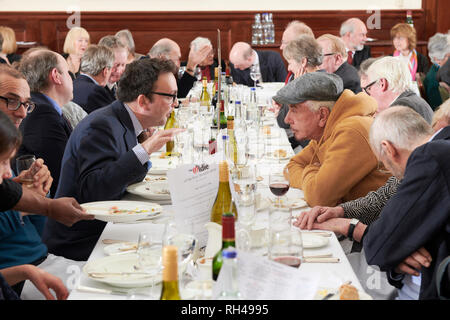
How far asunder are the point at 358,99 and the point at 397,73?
1109mm

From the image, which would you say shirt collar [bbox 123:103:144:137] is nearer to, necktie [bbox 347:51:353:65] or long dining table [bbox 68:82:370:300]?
long dining table [bbox 68:82:370:300]

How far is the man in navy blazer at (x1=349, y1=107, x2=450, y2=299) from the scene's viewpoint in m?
2.04

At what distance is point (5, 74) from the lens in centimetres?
287

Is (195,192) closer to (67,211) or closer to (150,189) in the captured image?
(67,211)

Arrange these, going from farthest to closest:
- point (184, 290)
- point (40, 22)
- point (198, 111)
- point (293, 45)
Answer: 1. point (40, 22)
2. point (293, 45)
3. point (198, 111)
4. point (184, 290)

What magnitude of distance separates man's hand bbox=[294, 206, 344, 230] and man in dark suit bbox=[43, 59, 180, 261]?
0.70 metres

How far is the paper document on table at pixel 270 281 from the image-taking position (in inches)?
54.0

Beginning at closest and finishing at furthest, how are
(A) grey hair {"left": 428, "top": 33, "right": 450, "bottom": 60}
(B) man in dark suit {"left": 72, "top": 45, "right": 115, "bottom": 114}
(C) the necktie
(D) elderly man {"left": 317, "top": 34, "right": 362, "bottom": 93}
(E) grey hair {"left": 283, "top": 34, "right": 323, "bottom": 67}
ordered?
(B) man in dark suit {"left": 72, "top": 45, "right": 115, "bottom": 114} < (E) grey hair {"left": 283, "top": 34, "right": 323, "bottom": 67} < (D) elderly man {"left": 317, "top": 34, "right": 362, "bottom": 93} < (A) grey hair {"left": 428, "top": 33, "right": 450, "bottom": 60} < (C) the necktie

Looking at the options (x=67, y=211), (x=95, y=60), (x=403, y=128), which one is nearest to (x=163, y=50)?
(x=95, y=60)

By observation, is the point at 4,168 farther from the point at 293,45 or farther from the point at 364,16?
the point at 364,16
